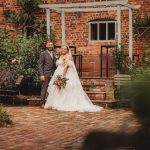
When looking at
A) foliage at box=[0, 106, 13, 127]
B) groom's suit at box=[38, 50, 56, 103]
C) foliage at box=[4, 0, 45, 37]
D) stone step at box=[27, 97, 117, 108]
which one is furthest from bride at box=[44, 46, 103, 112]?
foliage at box=[4, 0, 45, 37]

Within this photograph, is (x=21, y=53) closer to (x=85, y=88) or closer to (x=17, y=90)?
(x=17, y=90)

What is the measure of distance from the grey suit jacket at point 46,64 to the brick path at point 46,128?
0.96 metres

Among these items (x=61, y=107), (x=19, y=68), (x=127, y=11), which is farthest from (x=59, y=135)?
(x=127, y=11)

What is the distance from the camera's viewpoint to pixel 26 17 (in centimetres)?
1880

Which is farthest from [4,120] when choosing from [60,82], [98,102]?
[98,102]

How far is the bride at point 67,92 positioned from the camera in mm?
12329

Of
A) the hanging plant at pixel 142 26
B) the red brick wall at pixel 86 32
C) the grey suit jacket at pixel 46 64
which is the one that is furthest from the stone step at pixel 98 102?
the hanging plant at pixel 142 26

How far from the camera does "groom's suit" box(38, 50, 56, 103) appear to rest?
41.4 ft

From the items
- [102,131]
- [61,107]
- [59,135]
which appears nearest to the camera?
[102,131]

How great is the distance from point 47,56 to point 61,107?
4.32ft

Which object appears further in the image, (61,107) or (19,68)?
(19,68)

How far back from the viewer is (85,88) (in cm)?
1433

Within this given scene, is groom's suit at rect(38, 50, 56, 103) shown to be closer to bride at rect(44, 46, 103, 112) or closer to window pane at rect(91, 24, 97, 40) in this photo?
bride at rect(44, 46, 103, 112)

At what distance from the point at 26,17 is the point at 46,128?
10.5 metres
